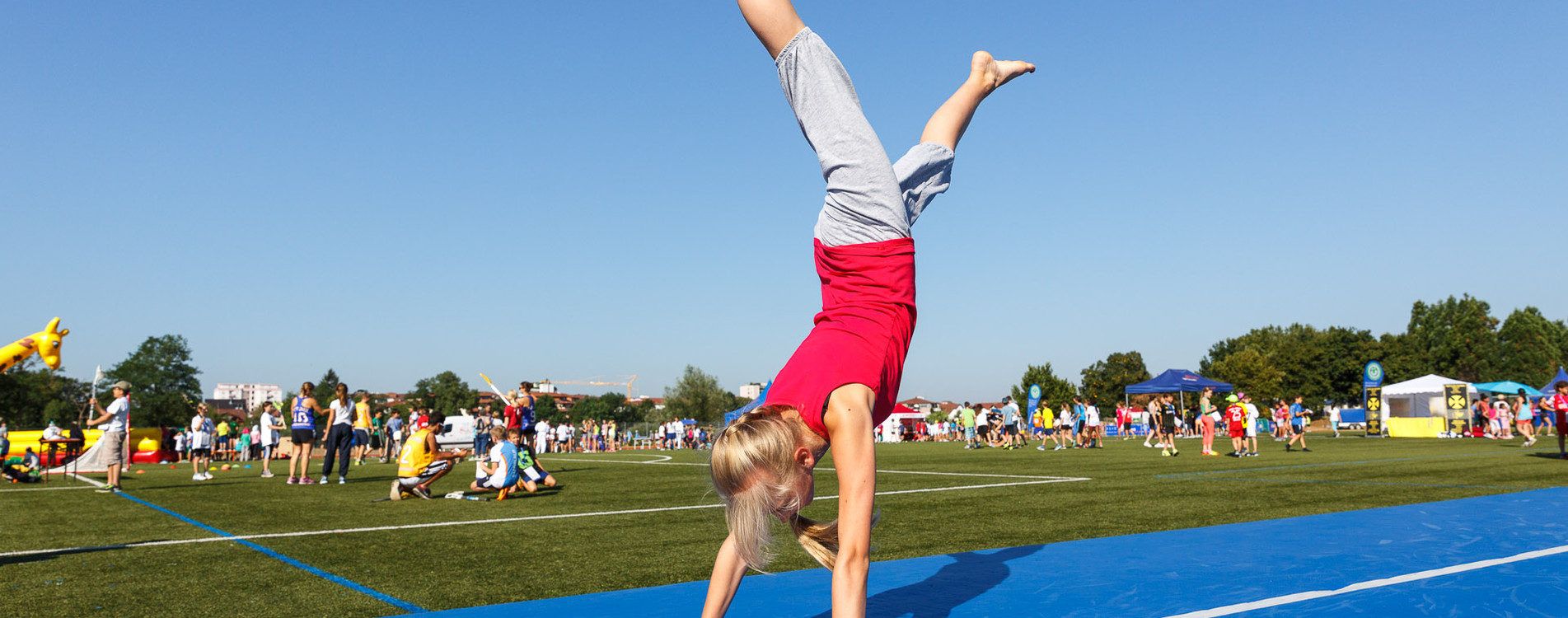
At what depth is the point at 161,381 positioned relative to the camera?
71.6 m

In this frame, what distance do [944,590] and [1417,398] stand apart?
3752 centimetres

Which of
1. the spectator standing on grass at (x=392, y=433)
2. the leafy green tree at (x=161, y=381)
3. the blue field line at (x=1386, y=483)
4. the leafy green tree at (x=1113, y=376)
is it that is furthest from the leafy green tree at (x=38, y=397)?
the leafy green tree at (x=1113, y=376)

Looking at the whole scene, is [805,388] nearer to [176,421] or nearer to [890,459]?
[890,459]

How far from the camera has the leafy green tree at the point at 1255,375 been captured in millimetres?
70188

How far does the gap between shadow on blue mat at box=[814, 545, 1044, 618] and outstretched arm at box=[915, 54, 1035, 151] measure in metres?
1.61

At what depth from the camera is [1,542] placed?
6.86 metres

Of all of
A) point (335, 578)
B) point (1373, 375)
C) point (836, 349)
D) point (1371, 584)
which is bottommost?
point (335, 578)

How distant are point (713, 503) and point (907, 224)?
6.86 m

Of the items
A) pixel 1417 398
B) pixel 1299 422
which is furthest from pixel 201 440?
pixel 1417 398

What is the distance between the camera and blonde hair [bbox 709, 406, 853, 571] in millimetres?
2324

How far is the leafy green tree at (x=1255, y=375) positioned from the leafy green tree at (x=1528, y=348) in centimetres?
1787

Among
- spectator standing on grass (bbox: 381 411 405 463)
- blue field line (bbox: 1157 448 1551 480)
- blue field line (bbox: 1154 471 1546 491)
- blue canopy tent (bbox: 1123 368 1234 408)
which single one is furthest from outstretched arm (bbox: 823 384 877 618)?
blue canopy tent (bbox: 1123 368 1234 408)

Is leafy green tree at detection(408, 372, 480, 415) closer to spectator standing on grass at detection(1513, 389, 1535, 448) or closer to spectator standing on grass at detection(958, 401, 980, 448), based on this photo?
spectator standing on grass at detection(958, 401, 980, 448)

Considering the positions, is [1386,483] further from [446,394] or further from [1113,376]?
[446,394]
